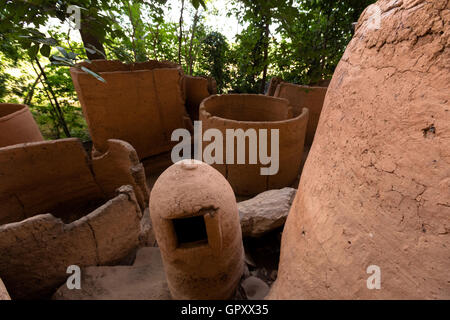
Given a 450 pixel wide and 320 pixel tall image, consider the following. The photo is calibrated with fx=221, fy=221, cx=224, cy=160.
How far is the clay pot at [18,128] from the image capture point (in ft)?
10.9

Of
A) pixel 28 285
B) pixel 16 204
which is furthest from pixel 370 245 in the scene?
pixel 16 204

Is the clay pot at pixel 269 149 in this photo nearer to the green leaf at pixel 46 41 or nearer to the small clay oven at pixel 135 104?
the small clay oven at pixel 135 104

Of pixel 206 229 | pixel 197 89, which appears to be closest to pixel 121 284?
pixel 206 229

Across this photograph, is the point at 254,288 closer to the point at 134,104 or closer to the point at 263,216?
the point at 263,216

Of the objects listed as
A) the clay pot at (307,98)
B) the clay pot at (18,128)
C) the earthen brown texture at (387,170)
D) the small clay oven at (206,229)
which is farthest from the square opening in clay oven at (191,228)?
the clay pot at (307,98)

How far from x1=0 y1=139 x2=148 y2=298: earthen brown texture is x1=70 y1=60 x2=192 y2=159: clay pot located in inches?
33.9

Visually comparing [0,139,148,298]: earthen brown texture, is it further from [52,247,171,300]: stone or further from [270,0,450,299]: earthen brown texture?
[270,0,450,299]: earthen brown texture

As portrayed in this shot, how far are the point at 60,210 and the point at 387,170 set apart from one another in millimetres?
4282

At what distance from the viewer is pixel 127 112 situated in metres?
4.23

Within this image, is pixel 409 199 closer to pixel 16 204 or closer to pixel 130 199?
pixel 130 199

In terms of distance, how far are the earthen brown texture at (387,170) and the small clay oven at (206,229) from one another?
0.74m

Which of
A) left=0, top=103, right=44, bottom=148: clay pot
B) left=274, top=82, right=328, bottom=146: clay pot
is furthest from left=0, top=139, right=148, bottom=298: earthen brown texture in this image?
left=274, top=82, right=328, bottom=146: clay pot
